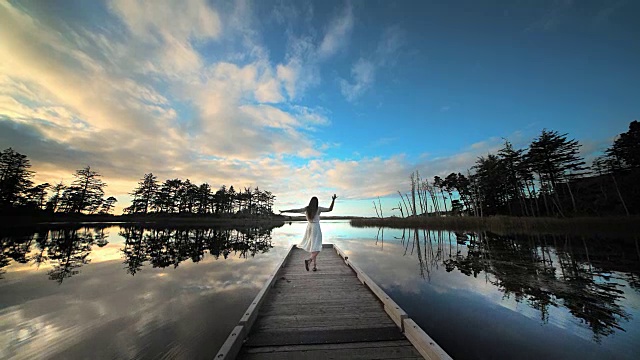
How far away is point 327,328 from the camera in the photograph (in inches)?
138

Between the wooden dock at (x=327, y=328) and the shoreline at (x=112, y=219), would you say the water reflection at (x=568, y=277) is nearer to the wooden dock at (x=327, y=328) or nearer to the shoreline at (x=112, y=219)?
the wooden dock at (x=327, y=328)

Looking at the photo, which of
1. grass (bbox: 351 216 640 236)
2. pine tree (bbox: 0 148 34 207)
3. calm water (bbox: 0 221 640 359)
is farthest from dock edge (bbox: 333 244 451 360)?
pine tree (bbox: 0 148 34 207)

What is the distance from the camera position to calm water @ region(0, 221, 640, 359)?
371 cm

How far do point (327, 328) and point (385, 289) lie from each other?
3.91 metres

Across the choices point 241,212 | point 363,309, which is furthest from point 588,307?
point 241,212

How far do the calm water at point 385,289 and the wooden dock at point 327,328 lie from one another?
89cm

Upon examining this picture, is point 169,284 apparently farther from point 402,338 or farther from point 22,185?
point 22,185

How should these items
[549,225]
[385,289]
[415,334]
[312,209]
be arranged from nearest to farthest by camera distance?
1. [415,334]
2. [385,289]
3. [312,209]
4. [549,225]

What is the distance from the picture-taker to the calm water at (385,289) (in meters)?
3.71

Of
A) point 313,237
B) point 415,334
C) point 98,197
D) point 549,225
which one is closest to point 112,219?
point 98,197

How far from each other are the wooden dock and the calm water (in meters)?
0.89

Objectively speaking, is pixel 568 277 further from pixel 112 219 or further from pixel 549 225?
pixel 112 219

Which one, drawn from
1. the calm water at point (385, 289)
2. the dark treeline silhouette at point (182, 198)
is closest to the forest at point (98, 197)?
the dark treeline silhouette at point (182, 198)

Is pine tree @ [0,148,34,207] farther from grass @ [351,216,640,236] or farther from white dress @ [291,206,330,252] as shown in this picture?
grass @ [351,216,640,236]
